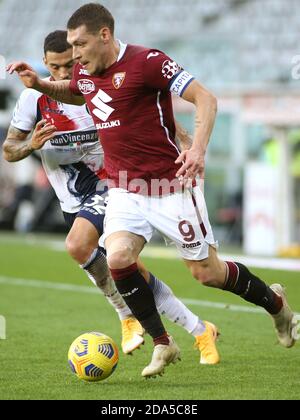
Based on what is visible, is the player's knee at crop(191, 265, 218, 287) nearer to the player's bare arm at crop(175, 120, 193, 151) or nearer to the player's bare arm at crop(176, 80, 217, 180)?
the player's bare arm at crop(176, 80, 217, 180)

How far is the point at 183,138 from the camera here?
6.79m

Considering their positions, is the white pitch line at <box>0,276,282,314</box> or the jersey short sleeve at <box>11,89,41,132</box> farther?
the white pitch line at <box>0,276,282,314</box>

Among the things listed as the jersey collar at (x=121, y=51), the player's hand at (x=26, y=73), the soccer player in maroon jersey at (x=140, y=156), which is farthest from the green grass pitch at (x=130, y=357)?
the jersey collar at (x=121, y=51)

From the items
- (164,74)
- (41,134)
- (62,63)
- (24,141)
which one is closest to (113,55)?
(164,74)

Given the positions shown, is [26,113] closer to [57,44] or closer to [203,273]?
[57,44]

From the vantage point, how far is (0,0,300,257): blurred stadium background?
62.6ft

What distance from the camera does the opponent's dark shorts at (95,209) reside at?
736 cm

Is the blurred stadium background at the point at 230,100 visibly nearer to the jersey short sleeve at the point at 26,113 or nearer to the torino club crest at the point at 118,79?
the jersey short sleeve at the point at 26,113

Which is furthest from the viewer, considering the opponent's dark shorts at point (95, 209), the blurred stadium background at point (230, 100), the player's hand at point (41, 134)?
the blurred stadium background at point (230, 100)

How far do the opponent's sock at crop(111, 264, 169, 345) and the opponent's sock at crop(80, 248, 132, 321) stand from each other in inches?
48.4

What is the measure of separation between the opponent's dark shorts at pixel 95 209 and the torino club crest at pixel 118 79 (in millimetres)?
1350

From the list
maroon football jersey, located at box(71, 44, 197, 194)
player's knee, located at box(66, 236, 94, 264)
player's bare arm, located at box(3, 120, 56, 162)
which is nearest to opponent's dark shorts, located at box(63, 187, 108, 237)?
player's knee, located at box(66, 236, 94, 264)

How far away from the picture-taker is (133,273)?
20.4ft

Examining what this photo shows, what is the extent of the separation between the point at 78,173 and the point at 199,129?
206 centimetres
